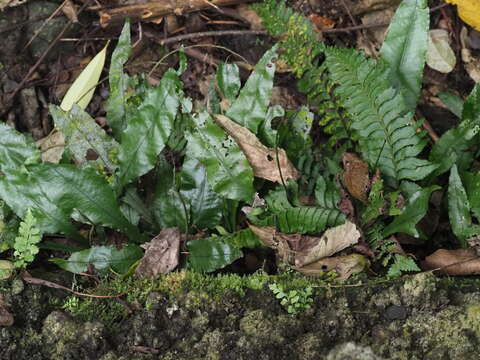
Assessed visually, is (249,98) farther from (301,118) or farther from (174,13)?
(174,13)

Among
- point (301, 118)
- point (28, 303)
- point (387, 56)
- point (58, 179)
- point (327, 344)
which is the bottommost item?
point (28, 303)

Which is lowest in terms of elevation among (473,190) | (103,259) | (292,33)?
(103,259)

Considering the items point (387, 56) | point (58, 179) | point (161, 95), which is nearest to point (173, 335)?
point (58, 179)

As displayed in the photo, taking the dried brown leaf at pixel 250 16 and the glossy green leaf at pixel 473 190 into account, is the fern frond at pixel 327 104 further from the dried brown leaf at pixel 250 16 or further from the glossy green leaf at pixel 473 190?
the dried brown leaf at pixel 250 16

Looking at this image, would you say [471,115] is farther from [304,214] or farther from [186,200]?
[186,200]

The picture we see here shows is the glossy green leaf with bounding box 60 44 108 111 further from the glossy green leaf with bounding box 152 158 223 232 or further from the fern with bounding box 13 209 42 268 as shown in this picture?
the fern with bounding box 13 209 42 268

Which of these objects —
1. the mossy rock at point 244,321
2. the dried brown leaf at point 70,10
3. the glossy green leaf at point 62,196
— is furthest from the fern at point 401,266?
the dried brown leaf at point 70,10

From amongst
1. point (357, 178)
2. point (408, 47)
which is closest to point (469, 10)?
point (408, 47)
